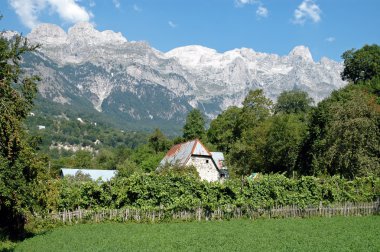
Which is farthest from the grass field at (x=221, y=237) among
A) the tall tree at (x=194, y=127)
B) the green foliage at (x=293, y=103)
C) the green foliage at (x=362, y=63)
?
the tall tree at (x=194, y=127)

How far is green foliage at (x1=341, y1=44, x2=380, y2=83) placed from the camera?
2935 inches

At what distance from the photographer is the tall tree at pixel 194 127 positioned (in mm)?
100875

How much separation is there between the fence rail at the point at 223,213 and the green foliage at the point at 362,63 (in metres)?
45.2

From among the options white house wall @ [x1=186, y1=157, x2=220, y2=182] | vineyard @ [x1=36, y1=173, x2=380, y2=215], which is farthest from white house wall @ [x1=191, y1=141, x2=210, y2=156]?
vineyard @ [x1=36, y1=173, x2=380, y2=215]

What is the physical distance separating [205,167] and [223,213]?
28733 mm

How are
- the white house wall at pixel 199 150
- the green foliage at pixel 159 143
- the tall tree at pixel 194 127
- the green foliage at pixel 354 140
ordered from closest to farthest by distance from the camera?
the green foliage at pixel 354 140, the white house wall at pixel 199 150, the tall tree at pixel 194 127, the green foliage at pixel 159 143

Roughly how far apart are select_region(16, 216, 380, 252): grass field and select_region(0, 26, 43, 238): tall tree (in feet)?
7.96

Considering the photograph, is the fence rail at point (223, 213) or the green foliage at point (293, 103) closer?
the fence rail at point (223, 213)

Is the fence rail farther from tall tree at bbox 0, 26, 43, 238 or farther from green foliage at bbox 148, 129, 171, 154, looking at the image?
green foliage at bbox 148, 129, 171, 154

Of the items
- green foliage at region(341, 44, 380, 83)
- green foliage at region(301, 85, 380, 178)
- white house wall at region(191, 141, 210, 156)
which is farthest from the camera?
green foliage at region(341, 44, 380, 83)

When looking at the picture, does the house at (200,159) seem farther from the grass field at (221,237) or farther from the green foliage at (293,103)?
the green foliage at (293,103)

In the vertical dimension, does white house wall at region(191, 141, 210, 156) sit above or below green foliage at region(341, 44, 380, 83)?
below

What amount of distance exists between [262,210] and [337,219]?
5.74m

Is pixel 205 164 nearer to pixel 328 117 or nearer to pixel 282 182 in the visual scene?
pixel 328 117
